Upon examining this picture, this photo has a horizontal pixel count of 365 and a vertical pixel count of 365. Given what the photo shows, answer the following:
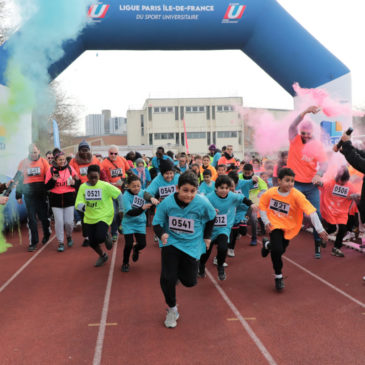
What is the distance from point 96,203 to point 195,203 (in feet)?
8.93

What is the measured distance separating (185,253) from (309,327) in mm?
1438

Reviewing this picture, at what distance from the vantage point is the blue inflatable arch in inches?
365

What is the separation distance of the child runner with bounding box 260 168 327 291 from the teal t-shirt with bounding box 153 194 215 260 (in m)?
1.33

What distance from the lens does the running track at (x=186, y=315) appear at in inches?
133

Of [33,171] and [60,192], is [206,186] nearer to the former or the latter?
[60,192]

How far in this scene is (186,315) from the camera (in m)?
4.23

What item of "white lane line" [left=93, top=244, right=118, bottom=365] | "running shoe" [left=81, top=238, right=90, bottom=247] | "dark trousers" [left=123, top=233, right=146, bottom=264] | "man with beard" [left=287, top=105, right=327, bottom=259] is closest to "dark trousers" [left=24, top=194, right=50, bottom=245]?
"running shoe" [left=81, top=238, right=90, bottom=247]

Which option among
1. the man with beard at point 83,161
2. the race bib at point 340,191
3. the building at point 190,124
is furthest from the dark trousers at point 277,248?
the building at point 190,124

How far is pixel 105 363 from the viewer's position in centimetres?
322

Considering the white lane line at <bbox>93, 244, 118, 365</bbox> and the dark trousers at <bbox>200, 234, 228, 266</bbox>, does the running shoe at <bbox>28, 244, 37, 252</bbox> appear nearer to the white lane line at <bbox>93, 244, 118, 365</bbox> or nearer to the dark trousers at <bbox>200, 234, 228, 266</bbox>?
the white lane line at <bbox>93, 244, 118, 365</bbox>

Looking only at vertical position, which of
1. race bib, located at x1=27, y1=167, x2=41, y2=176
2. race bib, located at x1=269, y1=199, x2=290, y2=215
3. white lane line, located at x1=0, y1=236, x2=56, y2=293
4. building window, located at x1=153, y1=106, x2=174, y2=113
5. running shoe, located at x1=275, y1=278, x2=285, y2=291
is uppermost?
building window, located at x1=153, y1=106, x2=174, y2=113

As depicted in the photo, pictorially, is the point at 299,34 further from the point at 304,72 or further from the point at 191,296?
the point at 191,296

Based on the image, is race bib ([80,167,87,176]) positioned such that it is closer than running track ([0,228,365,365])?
No

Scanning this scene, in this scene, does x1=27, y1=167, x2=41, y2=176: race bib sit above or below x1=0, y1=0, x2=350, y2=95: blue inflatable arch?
below
